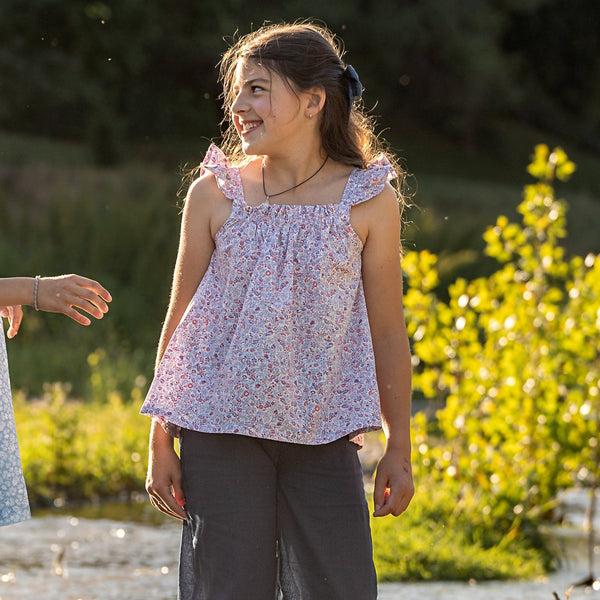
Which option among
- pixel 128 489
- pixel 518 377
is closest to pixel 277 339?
pixel 518 377

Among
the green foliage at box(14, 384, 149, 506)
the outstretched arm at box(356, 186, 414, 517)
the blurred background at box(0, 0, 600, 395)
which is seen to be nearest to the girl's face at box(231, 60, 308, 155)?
the outstretched arm at box(356, 186, 414, 517)

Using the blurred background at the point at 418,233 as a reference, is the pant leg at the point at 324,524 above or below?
below

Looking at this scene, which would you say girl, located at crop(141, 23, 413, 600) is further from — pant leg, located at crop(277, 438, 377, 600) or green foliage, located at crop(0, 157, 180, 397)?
green foliage, located at crop(0, 157, 180, 397)

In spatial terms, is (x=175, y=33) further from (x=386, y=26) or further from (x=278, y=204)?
(x=278, y=204)

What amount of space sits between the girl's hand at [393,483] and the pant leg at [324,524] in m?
0.06

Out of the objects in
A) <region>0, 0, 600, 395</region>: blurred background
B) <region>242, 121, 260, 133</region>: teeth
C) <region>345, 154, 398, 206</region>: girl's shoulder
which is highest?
<region>0, 0, 600, 395</region>: blurred background

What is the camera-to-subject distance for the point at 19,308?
246 cm

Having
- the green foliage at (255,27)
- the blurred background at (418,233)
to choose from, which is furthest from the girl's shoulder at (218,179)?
the green foliage at (255,27)

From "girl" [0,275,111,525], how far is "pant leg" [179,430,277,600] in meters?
0.33

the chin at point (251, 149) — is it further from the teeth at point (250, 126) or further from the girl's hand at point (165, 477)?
the girl's hand at point (165, 477)

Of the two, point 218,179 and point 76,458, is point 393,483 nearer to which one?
point 218,179

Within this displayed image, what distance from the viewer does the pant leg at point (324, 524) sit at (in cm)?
229

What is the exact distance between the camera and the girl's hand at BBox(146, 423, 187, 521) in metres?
2.34

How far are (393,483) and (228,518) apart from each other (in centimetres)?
35
